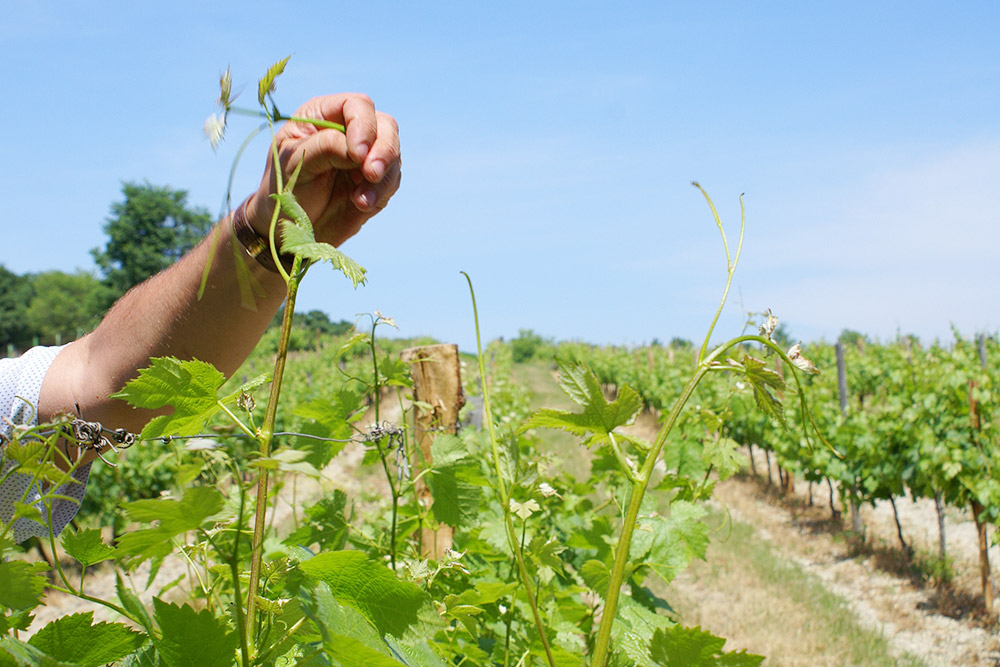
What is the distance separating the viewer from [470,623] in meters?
0.94

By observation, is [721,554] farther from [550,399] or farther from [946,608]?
[550,399]

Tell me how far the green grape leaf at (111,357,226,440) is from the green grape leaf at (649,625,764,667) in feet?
1.61

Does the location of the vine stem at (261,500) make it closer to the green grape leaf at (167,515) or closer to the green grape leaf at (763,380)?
the green grape leaf at (167,515)

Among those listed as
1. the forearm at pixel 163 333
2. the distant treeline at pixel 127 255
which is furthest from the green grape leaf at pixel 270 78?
the distant treeline at pixel 127 255

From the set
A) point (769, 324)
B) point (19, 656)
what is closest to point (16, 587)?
point (19, 656)

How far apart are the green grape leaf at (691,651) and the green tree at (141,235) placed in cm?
6113

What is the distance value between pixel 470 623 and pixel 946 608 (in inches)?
251

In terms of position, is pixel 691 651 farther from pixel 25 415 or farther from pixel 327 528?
pixel 25 415

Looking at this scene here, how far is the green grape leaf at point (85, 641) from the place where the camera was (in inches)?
25.3

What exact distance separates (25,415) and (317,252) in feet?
4.19

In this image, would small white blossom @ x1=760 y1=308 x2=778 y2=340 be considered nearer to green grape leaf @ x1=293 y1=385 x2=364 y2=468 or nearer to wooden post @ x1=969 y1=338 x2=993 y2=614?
green grape leaf @ x1=293 y1=385 x2=364 y2=468

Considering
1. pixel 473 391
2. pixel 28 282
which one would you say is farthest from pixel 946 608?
pixel 28 282

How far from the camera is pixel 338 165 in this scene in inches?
41.1

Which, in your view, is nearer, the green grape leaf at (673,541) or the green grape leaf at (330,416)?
the green grape leaf at (330,416)
